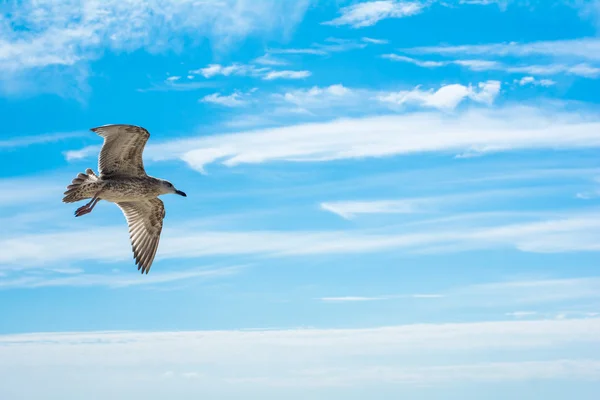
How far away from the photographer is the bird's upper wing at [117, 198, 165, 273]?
2878cm

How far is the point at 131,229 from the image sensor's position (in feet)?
95.0

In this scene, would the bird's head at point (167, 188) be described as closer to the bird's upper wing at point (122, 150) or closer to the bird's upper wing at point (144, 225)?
the bird's upper wing at point (122, 150)

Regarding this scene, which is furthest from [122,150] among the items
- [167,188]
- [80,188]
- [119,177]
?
[167,188]

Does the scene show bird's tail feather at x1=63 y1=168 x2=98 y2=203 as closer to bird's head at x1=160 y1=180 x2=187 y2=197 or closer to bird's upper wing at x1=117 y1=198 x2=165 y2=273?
bird's head at x1=160 y1=180 x2=187 y2=197

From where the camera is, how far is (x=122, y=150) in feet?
83.8

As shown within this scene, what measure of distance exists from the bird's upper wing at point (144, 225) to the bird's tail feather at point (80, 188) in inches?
129

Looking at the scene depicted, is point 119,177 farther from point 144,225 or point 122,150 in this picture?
point 144,225

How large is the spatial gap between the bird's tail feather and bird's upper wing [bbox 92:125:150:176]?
49 cm

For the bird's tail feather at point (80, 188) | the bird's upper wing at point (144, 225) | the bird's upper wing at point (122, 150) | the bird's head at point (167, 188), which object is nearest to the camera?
the bird's upper wing at point (122, 150)

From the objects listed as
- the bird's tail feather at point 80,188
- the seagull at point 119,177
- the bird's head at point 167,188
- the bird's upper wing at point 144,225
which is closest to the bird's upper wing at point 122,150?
the seagull at point 119,177

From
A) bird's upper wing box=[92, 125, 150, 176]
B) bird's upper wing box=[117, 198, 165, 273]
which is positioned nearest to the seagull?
bird's upper wing box=[92, 125, 150, 176]

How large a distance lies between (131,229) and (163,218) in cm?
123

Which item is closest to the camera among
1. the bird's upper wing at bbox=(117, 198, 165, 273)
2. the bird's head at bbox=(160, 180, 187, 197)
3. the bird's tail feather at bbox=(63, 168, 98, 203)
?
the bird's tail feather at bbox=(63, 168, 98, 203)

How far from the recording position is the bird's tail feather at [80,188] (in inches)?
993
